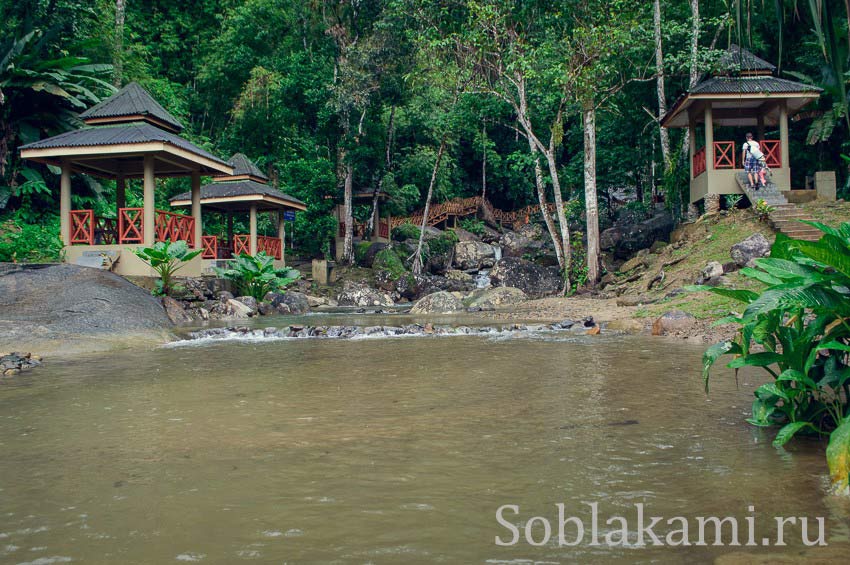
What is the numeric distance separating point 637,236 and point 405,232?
13696 mm

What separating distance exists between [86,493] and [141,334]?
8345 millimetres

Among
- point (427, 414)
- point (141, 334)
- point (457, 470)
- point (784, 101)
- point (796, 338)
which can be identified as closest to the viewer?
point (457, 470)

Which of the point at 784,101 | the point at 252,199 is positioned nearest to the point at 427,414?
the point at 784,101

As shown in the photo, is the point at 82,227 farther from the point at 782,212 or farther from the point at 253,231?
the point at 782,212

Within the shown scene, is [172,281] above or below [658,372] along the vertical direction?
above

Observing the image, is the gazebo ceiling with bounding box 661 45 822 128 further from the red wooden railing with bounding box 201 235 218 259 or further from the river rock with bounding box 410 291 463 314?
the red wooden railing with bounding box 201 235 218 259

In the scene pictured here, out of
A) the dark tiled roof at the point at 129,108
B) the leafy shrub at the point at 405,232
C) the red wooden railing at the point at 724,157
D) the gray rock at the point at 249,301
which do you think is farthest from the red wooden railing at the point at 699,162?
the dark tiled roof at the point at 129,108

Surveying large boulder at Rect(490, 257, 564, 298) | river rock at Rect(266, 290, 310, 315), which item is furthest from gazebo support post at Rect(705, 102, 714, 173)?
river rock at Rect(266, 290, 310, 315)

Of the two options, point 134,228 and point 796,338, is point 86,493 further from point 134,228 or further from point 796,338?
point 134,228

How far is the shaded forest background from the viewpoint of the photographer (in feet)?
60.8

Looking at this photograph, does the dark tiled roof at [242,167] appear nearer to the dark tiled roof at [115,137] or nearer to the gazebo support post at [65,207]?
the dark tiled roof at [115,137]

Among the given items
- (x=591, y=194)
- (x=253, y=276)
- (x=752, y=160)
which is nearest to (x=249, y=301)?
(x=253, y=276)

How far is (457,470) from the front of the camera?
10.6 ft

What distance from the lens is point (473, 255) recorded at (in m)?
30.6
